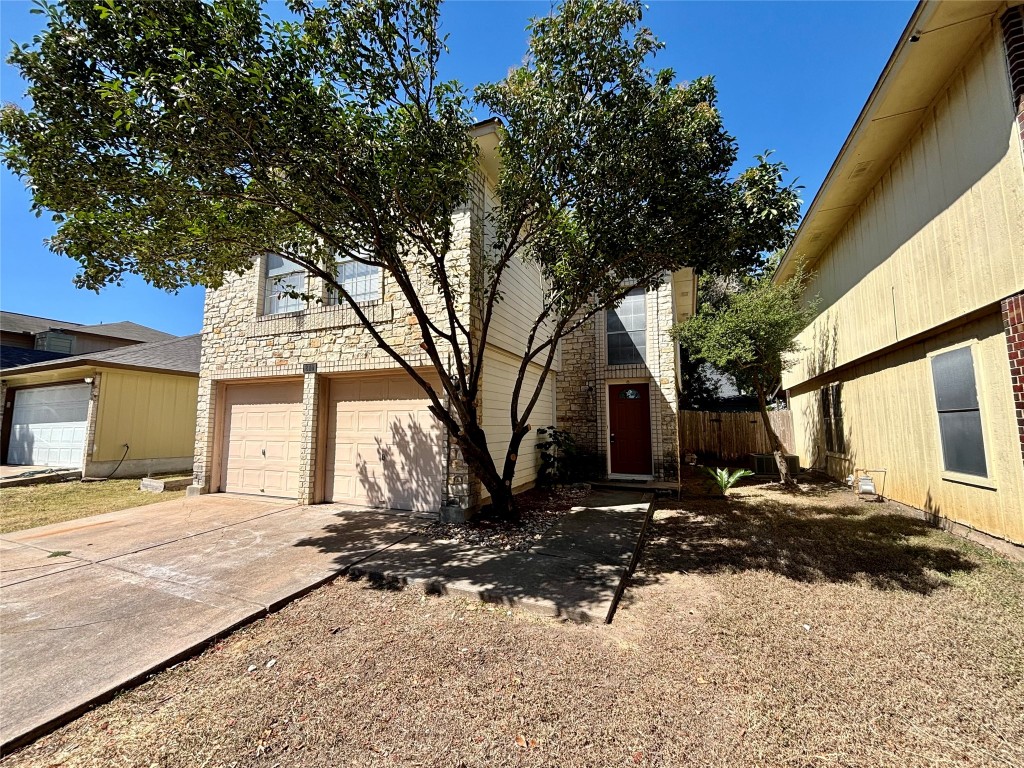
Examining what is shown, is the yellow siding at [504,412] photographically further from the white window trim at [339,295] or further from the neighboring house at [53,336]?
the neighboring house at [53,336]

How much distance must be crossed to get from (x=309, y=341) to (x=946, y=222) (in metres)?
9.80

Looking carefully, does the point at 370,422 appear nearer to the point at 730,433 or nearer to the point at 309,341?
the point at 309,341

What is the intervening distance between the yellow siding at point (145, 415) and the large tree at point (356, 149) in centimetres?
799

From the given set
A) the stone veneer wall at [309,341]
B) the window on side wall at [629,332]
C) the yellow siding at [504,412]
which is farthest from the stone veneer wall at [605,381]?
the stone veneer wall at [309,341]

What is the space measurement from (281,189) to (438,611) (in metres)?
4.95

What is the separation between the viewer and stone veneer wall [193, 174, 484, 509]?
670 cm

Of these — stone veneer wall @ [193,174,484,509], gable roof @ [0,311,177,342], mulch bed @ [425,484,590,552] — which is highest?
gable roof @ [0,311,177,342]

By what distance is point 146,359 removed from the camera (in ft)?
40.2

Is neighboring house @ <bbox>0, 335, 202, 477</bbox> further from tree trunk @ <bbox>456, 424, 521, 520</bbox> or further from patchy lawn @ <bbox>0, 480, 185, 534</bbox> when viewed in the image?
tree trunk @ <bbox>456, 424, 521, 520</bbox>

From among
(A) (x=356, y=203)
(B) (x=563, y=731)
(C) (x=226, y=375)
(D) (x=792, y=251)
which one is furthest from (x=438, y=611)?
(D) (x=792, y=251)

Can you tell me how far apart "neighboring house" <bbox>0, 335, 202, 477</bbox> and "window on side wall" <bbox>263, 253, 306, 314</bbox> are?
628cm

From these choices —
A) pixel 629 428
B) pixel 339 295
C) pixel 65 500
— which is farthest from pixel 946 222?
pixel 65 500

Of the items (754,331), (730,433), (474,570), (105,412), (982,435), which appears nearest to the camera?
(474,570)

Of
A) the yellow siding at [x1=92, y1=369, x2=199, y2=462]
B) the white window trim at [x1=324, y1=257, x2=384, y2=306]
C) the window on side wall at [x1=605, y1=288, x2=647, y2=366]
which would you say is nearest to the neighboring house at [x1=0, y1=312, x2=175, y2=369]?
the yellow siding at [x1=92, y1=369, x2=199, y2=462]
